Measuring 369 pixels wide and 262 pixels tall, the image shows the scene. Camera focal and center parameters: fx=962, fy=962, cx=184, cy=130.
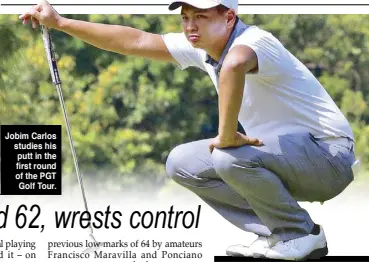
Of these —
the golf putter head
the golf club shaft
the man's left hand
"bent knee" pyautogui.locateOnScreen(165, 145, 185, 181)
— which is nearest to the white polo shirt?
the man's left hand

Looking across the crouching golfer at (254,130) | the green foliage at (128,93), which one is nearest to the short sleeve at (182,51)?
the crouching golfer at (254,130)

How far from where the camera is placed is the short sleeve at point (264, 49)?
9.43ft

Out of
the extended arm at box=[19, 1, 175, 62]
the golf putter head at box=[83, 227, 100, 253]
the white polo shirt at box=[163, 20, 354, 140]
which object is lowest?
the golf putter head at box=[83, 227, 100, 253]

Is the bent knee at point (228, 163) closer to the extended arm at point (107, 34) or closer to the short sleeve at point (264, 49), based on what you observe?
the short sleeve at point (264, 49)

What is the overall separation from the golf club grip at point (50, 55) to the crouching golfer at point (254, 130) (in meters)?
0.05

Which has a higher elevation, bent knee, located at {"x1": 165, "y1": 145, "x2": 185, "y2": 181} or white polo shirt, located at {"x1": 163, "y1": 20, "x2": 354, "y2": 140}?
white polo shirt, located at {"x1": 163, "y1": 20, "x2": 354, "y2": 140}

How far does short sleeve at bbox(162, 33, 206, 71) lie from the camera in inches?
127

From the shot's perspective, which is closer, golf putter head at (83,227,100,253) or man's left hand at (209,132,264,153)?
man's left hand at (209,132,264,153)

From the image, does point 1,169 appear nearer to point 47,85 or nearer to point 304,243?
point 47,85

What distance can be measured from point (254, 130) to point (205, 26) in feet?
1.27

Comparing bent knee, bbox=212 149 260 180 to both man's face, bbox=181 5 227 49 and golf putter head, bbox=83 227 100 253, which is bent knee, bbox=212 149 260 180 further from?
golf putter head, bbox=83 227 100 253

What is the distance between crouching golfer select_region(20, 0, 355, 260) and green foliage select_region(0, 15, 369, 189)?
0.12 meters

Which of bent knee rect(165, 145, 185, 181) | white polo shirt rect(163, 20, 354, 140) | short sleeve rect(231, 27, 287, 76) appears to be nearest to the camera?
short sleeve rect(231, 27, 287, 76)

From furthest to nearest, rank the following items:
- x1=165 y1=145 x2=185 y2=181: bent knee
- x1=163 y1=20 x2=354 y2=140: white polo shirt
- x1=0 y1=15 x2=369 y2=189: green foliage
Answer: x1=0 y1=15 x2=369 y2=189: green foliage < x1=165 y1=145 x2=185 y2=181: bent knee < x1=163 y1=20 x2=354 y2=140: white polo shirt
